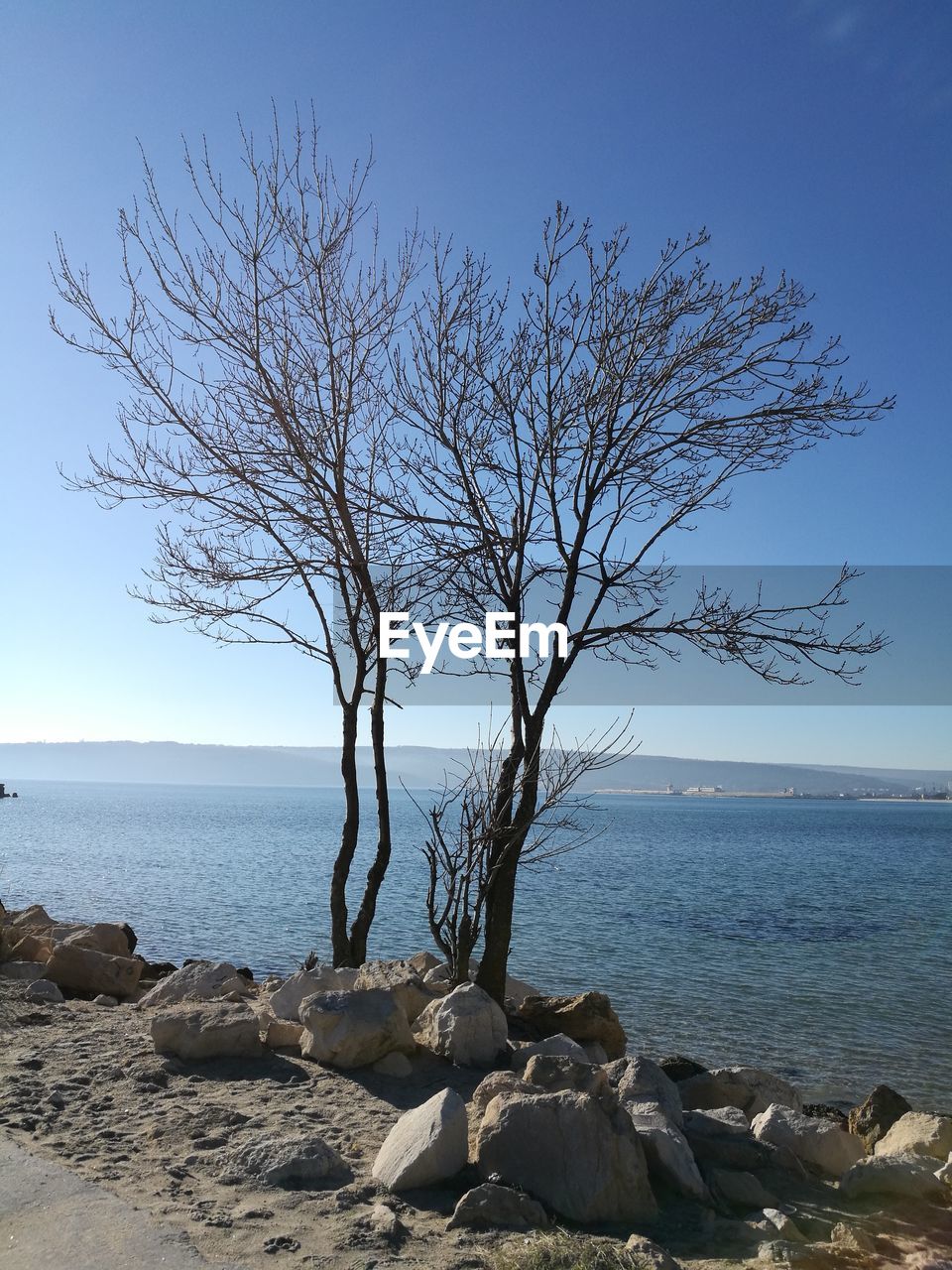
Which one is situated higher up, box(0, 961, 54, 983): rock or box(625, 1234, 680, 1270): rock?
box(625, 1234, 680, 1270): rock

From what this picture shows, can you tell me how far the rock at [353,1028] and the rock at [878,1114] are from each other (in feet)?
12.2

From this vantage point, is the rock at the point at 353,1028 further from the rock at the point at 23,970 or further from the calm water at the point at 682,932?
the rock at the point at 23,970

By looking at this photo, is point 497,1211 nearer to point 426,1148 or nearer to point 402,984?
point 426,1148

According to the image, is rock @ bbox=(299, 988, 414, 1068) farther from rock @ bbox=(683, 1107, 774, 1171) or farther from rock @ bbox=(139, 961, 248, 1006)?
rock @ bbox=(139, 961, 248, 1006)

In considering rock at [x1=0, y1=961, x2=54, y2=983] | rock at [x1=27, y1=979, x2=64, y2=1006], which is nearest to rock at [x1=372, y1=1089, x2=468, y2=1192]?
rock at [x1=27, y1=979, x2=64, y2=1006]

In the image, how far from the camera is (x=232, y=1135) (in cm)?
528

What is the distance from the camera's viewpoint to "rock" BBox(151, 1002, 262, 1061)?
670 cm

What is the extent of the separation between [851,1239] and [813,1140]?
1.84 m

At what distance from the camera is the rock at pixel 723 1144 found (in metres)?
5.35

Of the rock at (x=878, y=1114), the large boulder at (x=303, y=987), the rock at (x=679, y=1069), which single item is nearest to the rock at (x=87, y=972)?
the large boulder at (x=303, y=987)

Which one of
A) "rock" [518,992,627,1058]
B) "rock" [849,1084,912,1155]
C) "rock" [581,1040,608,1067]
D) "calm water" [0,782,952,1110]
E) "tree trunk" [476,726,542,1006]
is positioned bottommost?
"calm water" [0,782,952,1110]

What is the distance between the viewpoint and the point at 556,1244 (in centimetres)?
404

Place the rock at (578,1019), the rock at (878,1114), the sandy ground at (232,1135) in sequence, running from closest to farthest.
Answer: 1. the sandy ground at (232,1135)
2. the rock at (878,1114)
3. the rock at (578,1019)

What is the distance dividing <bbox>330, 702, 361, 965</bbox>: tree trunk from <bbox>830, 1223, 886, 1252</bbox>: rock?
21.3ft
